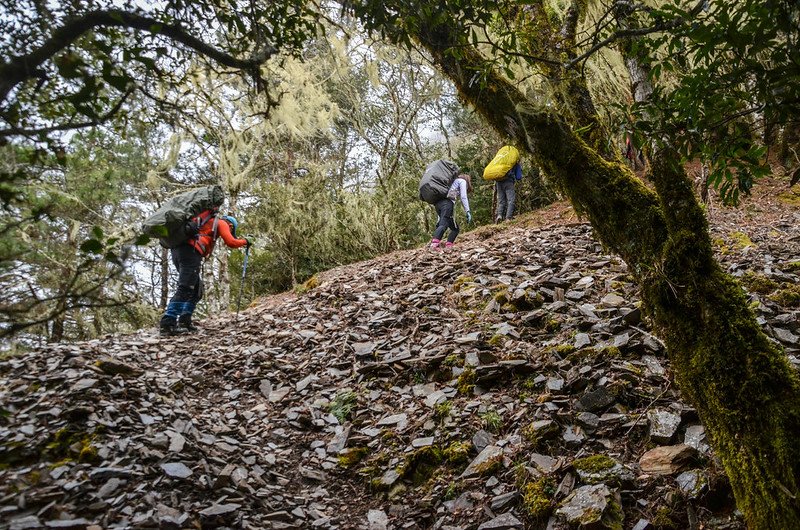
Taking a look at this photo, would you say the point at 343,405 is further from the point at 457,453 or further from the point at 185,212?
the point at 185,212

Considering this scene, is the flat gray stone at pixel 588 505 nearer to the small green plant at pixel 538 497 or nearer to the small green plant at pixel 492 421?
the small green plant at pixel 538 497

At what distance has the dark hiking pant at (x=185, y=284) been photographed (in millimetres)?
6793

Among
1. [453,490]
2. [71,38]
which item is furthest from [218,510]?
[71,38]

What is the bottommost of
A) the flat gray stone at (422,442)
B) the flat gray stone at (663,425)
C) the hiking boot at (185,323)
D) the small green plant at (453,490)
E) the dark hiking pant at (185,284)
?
the small green plant at (453,490)

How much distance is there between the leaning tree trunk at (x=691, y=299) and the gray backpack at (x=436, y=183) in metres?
4.98

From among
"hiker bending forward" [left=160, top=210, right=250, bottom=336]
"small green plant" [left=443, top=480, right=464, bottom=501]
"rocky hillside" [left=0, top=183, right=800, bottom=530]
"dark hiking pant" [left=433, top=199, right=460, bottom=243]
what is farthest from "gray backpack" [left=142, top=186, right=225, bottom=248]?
"small green plant" [left=443, top=480, right=464, bottom=501]

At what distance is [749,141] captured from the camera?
191 centimetres

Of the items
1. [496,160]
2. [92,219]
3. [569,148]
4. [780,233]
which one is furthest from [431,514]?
[92,219]

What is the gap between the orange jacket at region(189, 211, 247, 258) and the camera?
6.83 m

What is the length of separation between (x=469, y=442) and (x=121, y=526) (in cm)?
242

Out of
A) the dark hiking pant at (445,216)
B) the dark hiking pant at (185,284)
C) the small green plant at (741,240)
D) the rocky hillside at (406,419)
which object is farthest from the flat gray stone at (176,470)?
the small green plant at (741,240)

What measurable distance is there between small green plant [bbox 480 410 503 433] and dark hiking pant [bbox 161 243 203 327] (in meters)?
4.96

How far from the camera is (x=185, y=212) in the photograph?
6.40m

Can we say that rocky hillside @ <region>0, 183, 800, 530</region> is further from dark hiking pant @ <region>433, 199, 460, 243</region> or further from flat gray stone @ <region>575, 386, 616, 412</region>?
dark hiking pant @ <region>433, 199, 460, 243</region>
